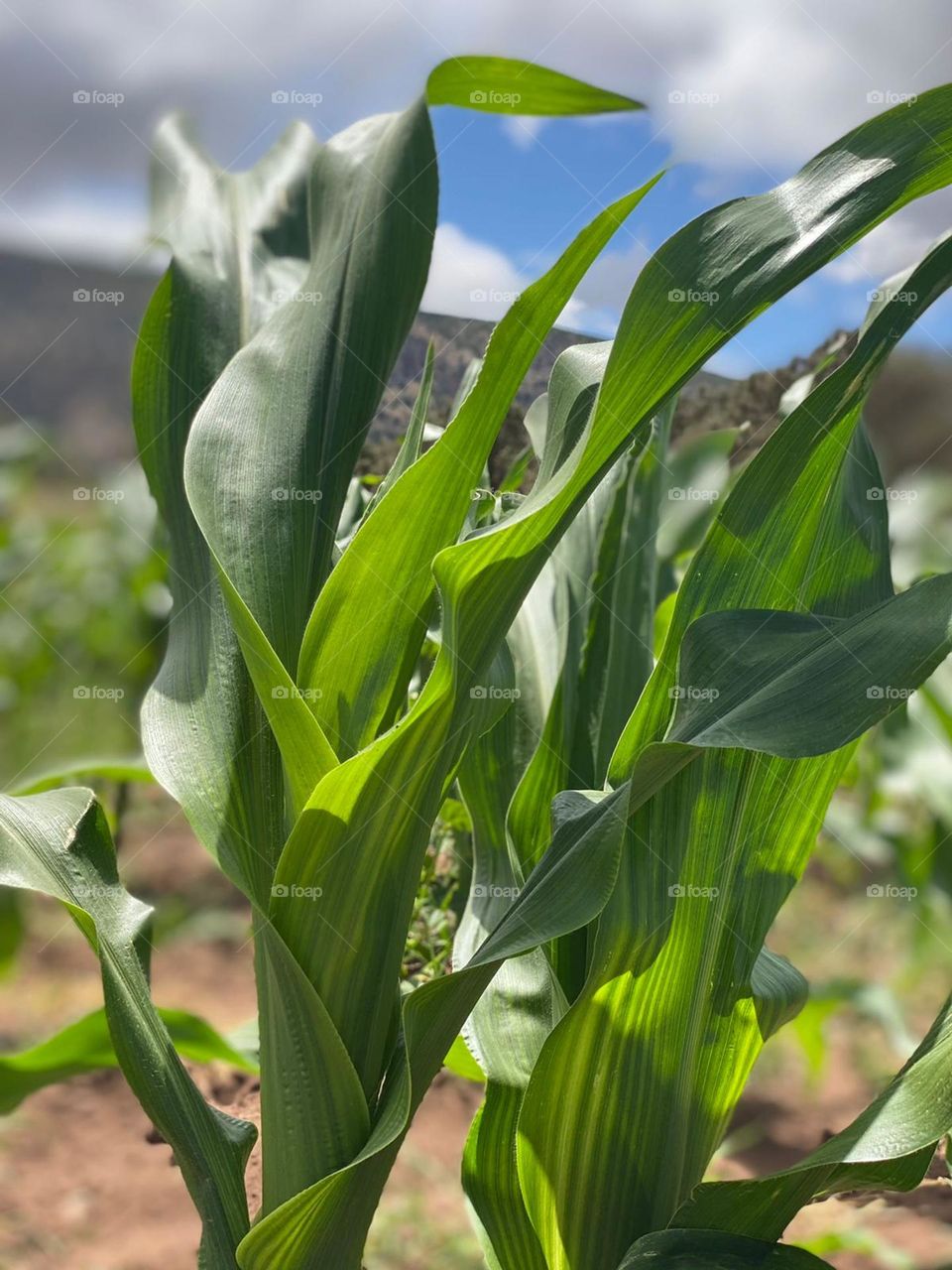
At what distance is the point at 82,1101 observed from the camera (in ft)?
3.41

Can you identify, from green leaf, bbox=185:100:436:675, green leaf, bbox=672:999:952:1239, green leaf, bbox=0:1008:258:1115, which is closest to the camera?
green leaf, bbox=672:999:952:1239

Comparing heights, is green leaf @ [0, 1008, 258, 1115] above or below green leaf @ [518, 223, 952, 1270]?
below

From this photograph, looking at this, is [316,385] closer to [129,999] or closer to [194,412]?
[194,412]

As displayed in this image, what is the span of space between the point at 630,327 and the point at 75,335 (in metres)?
1.36

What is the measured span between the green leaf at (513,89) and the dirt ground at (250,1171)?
68cm

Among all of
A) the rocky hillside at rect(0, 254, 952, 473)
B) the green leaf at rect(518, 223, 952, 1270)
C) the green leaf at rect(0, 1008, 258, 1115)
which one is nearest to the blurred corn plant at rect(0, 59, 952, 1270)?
A: the green leaf at rect(518, 223, 952, 1270)

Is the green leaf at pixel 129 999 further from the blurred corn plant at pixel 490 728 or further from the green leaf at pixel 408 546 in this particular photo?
the green leaf at pixel 408 546

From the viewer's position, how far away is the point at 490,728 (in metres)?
0.52

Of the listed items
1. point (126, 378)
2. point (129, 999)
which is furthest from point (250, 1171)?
point (126, 378)

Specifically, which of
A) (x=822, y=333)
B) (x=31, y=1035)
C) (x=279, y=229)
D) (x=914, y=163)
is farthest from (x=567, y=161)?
(x=31, y=1035)

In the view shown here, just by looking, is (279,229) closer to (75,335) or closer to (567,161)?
(567,161)

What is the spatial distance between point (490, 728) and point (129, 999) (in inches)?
8.3

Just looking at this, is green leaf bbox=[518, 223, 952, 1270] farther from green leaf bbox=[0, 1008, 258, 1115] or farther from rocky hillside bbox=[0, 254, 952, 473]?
rocky hillside bbox=[0, 254, 952, 473]

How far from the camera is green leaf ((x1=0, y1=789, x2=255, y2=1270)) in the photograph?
468 mm
